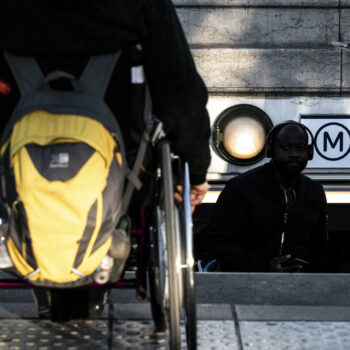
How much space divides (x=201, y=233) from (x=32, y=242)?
15.7ft

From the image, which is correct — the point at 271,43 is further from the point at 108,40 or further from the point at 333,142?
the point at 108,40

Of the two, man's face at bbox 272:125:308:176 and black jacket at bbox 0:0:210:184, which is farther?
man's face at bbox 272:125:308:176

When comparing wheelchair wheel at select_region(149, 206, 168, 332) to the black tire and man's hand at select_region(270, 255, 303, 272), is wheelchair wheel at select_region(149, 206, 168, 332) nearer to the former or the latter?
the black tire

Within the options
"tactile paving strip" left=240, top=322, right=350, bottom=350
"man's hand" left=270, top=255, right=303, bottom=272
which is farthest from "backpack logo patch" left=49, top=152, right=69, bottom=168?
"man's hand" left=270, top=255, right=303, bottom=272

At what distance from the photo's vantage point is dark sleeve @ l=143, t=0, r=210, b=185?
3.20 metres

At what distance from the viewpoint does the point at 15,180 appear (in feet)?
9.78

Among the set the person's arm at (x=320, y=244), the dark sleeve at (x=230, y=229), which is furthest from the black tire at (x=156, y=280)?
the person's arm at (x=320, y=244)

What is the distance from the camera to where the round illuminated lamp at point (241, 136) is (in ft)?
23.6

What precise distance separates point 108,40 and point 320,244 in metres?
2.98

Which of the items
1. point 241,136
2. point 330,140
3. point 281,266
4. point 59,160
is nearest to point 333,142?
point 330,140

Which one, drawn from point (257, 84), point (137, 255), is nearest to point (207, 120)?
point (137, 255)

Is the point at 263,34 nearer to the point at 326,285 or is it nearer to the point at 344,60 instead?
the point at 344,60

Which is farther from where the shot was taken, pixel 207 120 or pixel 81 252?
pixel 207 120

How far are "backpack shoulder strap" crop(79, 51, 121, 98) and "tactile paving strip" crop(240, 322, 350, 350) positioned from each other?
1.18 metres
